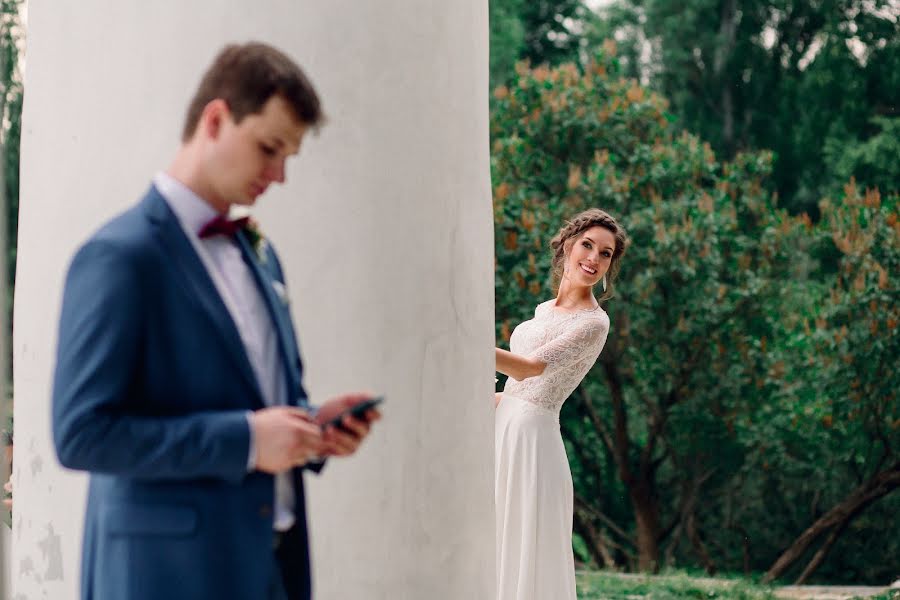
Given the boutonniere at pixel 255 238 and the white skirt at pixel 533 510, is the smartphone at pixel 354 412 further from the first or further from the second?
the white skirt at pixel 533 510

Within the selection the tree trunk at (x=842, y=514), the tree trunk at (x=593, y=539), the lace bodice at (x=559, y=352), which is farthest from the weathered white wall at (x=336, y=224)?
the tree trunk at (x=593, y=539)

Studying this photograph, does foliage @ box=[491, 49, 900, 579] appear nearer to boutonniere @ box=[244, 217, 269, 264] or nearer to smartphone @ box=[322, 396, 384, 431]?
boutonniere @ box=[244, 217, 269, 264]

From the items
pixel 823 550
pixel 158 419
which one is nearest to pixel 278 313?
pixel 158 419

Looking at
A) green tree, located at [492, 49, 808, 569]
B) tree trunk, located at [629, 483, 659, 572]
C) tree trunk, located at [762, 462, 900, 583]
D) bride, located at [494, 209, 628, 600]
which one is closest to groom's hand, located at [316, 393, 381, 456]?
bride, located at [494, 209, 628, 600]

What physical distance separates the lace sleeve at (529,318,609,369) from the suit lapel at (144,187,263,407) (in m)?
3.77

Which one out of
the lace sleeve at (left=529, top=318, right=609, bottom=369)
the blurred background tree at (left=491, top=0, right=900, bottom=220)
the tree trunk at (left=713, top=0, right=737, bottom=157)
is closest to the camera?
the lace sleeve at (left=529, top=318, right=609, bottom=369)

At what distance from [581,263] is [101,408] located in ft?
13.4

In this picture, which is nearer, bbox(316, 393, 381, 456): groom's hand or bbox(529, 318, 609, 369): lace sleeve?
bbox(316, 393, 381, 456): groom's hand

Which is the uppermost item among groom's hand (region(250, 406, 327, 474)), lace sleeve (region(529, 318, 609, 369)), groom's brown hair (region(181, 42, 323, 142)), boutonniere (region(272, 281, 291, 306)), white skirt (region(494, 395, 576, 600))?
groom's brown hair (region(181, 42, 323, 142))

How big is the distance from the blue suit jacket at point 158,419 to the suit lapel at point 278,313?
0.11 m

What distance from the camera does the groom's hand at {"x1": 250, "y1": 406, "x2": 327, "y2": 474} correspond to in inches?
92.1

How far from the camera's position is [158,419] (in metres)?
2.31

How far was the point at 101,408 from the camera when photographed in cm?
226

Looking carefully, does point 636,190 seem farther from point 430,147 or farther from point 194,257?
point 194,257
